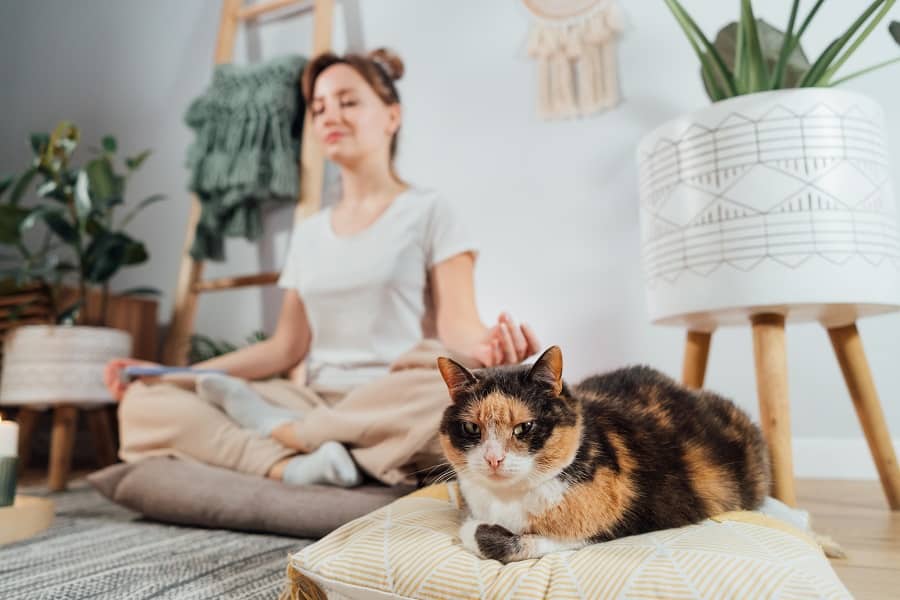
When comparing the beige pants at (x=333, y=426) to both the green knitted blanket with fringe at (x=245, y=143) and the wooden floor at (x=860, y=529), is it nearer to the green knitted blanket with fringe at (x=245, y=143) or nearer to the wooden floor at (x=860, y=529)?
the wooden floor at (x=860, y=529)

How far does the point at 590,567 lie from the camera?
20.5 inches

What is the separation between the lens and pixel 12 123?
2.55m

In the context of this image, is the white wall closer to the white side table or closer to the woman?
the woman

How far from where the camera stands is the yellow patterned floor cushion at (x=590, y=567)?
488mm

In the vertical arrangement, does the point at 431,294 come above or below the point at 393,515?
above

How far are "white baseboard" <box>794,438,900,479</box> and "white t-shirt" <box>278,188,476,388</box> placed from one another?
894 millimetres

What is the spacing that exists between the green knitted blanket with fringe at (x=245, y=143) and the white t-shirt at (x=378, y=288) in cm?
57

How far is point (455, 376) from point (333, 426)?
20.1 inches

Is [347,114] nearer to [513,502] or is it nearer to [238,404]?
[238,404]

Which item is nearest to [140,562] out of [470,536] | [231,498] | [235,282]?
[231,498]

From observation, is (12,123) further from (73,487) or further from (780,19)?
(780,19)

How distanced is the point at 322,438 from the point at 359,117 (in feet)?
2.48

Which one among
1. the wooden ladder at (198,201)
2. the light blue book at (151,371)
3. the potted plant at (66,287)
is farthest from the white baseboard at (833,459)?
the potted plant at (66,287)

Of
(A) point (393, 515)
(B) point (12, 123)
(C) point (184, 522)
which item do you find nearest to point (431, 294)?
(C) point (184, 522)
